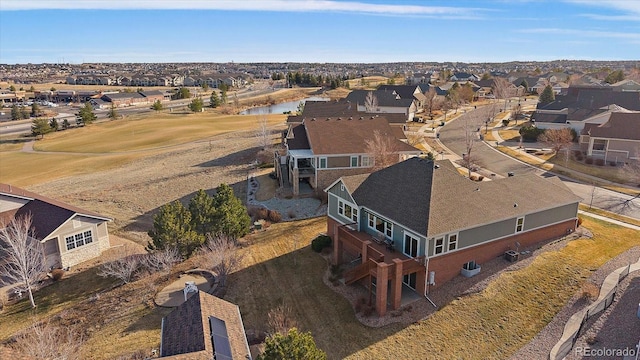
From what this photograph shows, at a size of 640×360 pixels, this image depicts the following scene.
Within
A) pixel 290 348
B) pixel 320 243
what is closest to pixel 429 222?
pixel 320 243

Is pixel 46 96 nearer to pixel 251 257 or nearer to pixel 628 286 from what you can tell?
pixel 251 257

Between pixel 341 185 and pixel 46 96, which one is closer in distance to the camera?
pixel 341 185

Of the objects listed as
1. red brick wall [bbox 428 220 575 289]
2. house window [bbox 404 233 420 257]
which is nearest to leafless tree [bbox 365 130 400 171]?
red brick wall [bbox 428 220 575 289]

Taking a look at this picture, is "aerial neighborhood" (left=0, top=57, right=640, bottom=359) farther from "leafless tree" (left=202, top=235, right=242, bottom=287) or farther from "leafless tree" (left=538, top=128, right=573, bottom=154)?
"leafless tree" (left=538, top=128, right=573, bottom=154)

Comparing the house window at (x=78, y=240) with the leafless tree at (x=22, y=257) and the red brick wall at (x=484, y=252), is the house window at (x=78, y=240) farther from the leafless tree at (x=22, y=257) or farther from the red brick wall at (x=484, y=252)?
the red brick wall at (x=484, y=252)

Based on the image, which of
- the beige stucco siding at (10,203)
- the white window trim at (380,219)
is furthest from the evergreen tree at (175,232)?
the beige stucco siding at (10,203)

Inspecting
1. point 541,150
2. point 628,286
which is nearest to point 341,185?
point 628,286
